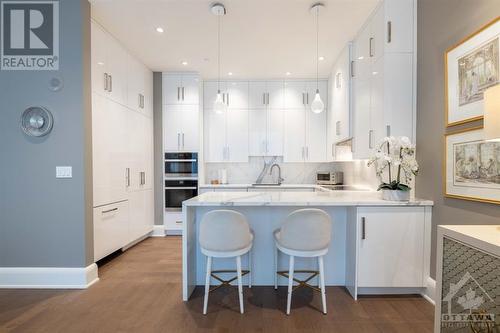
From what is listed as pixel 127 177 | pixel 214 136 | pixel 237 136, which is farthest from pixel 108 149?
pixel 237 136

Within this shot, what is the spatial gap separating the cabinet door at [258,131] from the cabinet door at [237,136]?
0.32 feet

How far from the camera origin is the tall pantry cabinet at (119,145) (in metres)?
3.05

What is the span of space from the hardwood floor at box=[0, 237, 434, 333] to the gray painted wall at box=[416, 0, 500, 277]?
670 mm

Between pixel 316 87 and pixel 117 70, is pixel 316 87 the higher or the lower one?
the higher one

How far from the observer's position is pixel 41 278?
2676 millimetres

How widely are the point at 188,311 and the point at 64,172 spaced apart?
1.90m

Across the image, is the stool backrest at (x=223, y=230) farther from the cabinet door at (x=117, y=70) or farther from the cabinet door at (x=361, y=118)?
the cabinet door at (x=117, y=70)

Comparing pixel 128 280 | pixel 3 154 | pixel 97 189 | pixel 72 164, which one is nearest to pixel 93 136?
pixel 72 164

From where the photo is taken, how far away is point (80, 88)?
268cm

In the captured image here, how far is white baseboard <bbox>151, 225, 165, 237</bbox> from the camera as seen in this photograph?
466 cm

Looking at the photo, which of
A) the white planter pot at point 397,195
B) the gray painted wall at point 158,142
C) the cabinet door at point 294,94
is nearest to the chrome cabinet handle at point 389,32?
the white planter pot at point 397,195

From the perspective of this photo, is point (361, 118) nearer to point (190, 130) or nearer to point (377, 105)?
point (377, 105)

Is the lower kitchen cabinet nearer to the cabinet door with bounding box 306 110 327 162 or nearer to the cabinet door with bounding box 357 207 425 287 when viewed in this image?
the cabinet door with bounding box 357 207 425 287

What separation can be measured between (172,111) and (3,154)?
2.46 meters
